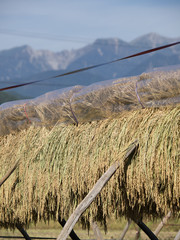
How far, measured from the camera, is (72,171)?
6266 mm

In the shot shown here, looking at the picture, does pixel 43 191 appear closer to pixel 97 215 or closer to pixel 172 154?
pixel 97 215

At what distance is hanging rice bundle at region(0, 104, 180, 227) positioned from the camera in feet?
17.6

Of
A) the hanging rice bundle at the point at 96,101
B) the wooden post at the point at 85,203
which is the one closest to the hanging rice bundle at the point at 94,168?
the hanging rice bundle at the point at 96,101

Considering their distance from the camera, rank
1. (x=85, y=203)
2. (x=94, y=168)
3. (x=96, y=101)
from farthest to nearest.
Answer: (x=96, y=101) → (x=94, y=168) → (x=85, y=203)

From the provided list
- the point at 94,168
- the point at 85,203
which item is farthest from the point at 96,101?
the point at 85,203

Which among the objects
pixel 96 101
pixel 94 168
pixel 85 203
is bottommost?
pixel 85 203

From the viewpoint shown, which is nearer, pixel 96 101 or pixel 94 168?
pixel 94 168

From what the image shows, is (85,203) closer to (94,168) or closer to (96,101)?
(94,168)

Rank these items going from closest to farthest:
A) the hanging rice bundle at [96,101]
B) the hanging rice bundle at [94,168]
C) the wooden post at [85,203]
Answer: the wooden post at [85,203]
the hanging rice bundle at [94,168]
the hanging rice bundle at [96,101]

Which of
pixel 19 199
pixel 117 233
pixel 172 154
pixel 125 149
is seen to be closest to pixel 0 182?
pixel 19 199

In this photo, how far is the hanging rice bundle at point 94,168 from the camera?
5375 millimetres

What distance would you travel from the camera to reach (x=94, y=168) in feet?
19.7

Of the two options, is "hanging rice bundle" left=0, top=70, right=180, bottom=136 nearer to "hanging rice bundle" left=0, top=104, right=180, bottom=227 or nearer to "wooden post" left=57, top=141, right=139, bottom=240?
"hanging rice bundle" left=0, top=104, right=180, bottom=227

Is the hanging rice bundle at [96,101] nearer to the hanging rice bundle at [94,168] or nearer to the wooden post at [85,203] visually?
the hanging rice bundle at [94,168]
